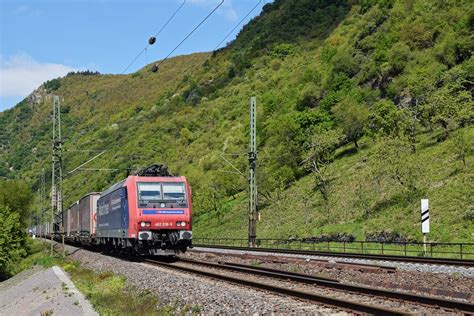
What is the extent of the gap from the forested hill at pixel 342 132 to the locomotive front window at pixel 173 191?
7.79m

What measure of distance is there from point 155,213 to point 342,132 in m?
50.9

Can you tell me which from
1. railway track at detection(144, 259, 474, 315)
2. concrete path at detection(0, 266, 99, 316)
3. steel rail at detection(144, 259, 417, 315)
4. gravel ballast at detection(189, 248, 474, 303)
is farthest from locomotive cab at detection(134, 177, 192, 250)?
steel rail at detection(144, 259, 417, 315)

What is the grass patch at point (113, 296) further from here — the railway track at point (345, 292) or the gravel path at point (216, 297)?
the railway track at point (345, 292)

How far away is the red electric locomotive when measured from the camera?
91.8 ft

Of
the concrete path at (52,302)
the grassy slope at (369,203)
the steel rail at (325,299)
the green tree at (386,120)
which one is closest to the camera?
the steel rail at (325,299)

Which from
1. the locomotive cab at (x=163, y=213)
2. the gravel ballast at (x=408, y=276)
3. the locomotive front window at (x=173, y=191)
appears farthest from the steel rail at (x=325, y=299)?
the locomotive front window at (x=173, y=191)

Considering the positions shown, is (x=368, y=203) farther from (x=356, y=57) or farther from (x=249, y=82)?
(x=249, y=82)

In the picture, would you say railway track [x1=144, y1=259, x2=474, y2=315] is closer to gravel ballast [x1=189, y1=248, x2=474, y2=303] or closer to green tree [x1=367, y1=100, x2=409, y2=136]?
gravel ballast [x1=189, y1=248, x2=474, y2=303]

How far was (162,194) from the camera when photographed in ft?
94.6

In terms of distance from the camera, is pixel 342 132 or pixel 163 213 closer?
pixel 163 213

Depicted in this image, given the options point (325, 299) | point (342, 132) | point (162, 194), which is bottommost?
point (325, 299)

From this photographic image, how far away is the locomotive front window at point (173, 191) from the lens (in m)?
28.8

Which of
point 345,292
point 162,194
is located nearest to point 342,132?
point 162,194

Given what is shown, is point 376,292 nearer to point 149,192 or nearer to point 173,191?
point 173,191
